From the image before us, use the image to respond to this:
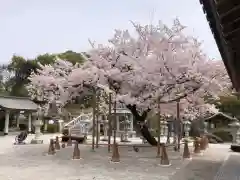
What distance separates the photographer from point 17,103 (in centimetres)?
3406

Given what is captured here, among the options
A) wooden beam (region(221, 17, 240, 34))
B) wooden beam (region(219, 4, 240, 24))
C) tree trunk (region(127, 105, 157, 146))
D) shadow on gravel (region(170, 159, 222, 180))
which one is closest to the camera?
wooden beam (region(219, 4, 240, 24))

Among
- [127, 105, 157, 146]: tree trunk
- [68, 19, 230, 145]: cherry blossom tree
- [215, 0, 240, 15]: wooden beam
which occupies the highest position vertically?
[68, 19, 230, 145]: cherry blossom tree

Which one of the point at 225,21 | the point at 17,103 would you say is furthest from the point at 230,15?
the point at 17,103

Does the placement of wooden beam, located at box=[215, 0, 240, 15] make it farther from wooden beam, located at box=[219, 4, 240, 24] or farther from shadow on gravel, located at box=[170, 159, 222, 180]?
shadow on gravel, located at box=[170, 159, 222, 180]

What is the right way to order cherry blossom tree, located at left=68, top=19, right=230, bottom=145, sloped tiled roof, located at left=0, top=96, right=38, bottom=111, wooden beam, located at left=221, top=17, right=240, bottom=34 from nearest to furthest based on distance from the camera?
wooden beam, located at left=221, top=17, right=240, bottom=34 → cherry blossom tree, located at left=68, top=19, right=230, bottom=145 → sloped tiled roof, located at left=0, top=96, right=38, bottom=111

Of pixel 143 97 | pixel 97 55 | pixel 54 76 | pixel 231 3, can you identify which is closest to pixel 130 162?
pixel 143 97

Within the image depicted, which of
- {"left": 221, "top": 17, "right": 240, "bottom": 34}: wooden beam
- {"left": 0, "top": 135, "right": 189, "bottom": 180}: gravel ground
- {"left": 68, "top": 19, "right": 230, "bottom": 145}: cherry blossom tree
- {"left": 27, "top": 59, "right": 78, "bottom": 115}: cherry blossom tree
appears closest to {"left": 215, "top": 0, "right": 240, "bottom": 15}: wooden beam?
{"left": 221, "top": 17, "right": 240, "bottom": 34}: wooden beam

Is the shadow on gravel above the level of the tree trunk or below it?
below

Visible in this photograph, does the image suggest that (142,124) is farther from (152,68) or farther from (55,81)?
(55,81)

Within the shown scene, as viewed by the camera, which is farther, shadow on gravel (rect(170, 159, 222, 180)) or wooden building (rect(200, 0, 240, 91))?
shadow on gravel (rect(170, 159, 222, 180))

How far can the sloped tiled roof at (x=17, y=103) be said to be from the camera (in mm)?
32438

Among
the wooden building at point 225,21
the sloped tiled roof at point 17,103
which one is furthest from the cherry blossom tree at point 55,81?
the sloped tiled roof at point 17,103

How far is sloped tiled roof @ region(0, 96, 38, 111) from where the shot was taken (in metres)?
32.4

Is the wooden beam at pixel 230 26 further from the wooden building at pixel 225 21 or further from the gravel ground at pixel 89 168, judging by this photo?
the gravel ground at pixel 89 168
